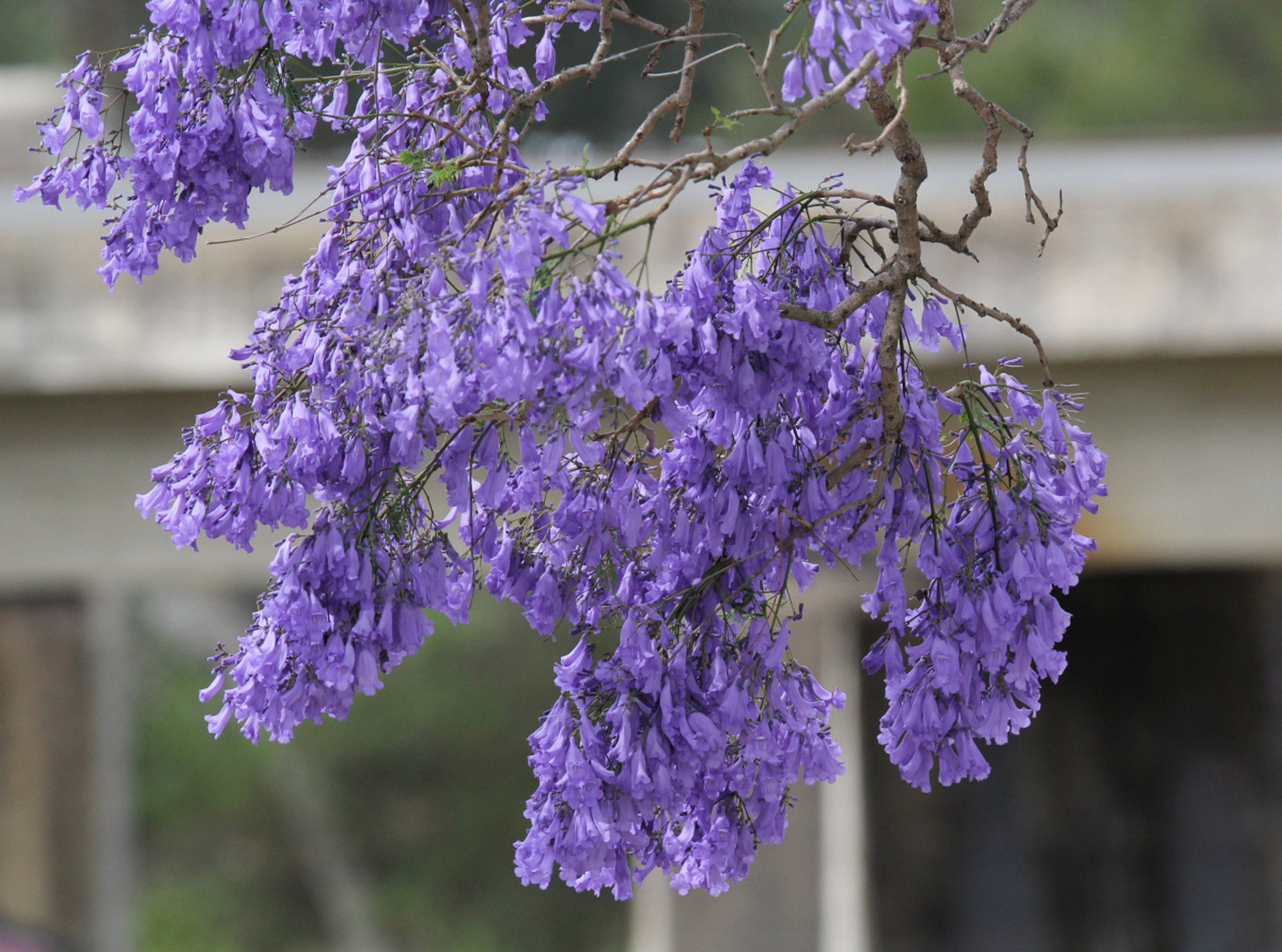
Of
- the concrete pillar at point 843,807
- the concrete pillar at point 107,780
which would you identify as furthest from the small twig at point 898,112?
the concrete pillar at point 107,780

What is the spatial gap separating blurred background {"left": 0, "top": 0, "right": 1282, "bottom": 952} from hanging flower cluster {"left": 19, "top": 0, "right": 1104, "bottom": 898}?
123 cm

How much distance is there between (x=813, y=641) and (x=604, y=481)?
6.00 meters

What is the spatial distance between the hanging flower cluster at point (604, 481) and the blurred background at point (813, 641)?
123 cm

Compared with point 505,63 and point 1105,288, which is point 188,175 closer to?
point 505,63

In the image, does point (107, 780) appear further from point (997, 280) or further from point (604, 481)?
point (604, 481)

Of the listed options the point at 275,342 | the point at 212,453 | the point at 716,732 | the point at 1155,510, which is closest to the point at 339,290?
the point at 275,342

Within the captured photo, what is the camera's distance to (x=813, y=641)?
739 centimetres

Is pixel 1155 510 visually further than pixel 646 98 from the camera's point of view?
No

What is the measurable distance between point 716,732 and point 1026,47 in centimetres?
1590

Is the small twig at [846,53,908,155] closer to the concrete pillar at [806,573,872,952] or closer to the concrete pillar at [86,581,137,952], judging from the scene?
the concrete pillar at [806,573,872,952]

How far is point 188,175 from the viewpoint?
1527mm

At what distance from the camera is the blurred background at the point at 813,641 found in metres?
5.27

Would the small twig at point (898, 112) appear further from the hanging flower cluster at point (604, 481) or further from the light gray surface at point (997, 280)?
the light gray surface at point (997, 280)

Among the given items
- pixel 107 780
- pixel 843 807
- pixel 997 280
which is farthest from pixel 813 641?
pixel 107 780
